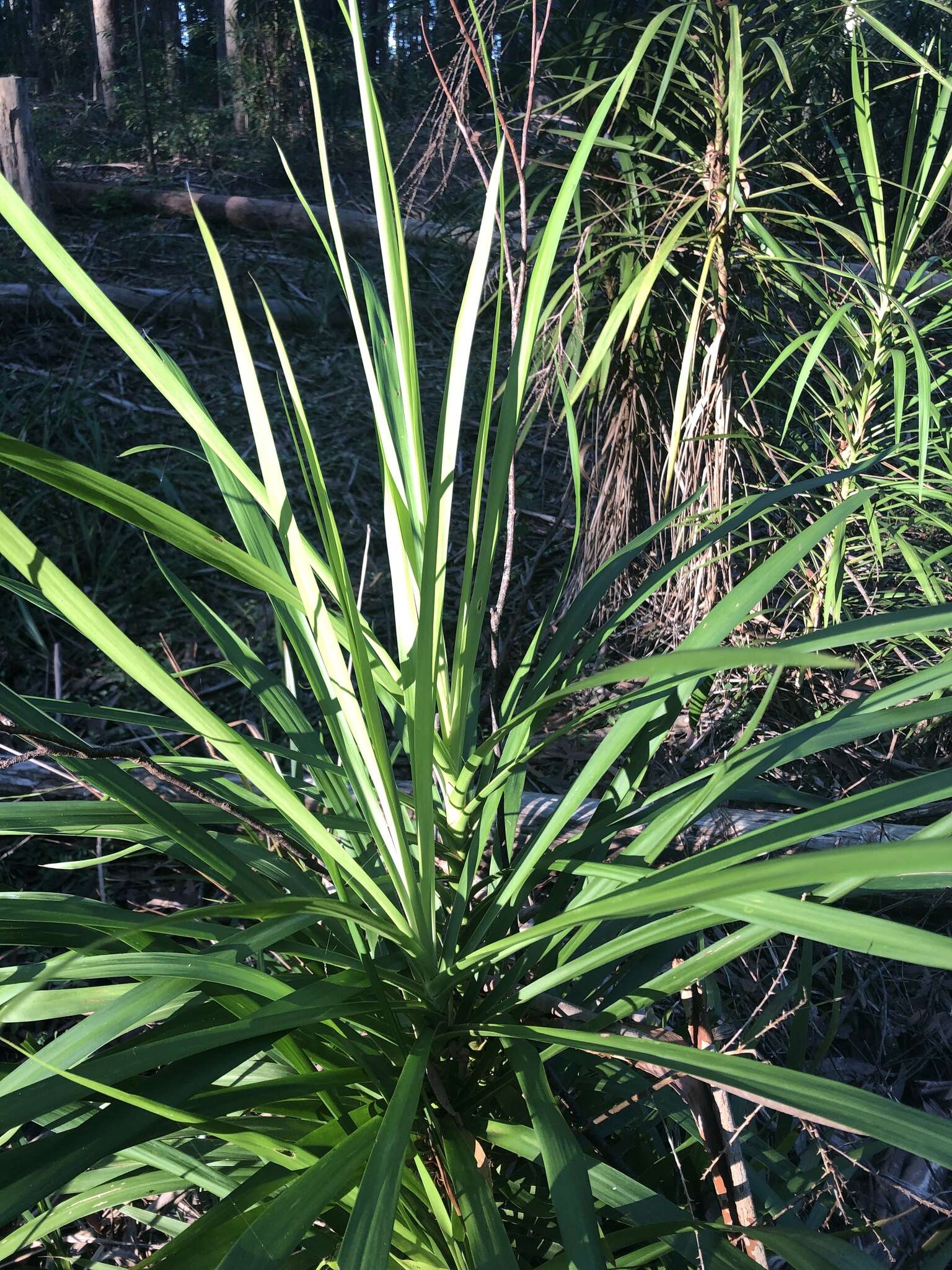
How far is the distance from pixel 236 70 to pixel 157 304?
3.31 m

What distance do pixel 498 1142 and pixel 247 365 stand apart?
0.71 meters

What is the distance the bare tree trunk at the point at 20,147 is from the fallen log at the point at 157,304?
55 centimetres

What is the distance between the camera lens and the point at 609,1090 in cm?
86

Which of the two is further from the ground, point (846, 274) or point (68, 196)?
point (68, 196)

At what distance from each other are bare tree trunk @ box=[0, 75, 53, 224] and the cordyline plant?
394 cm

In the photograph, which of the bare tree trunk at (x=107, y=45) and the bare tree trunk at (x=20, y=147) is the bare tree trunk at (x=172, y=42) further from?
the bare tree trunk at (x=20, y=147)

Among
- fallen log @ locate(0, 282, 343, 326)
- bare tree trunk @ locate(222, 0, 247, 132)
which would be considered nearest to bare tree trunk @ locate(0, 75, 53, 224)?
fallen log @ locate(0, 282, 343, 326)

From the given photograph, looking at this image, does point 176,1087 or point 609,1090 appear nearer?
point 176,1087

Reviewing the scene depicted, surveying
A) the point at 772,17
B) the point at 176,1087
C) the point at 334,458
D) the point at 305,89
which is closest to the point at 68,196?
the point at 305,89

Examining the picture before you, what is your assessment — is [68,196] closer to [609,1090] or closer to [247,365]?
[247,365]

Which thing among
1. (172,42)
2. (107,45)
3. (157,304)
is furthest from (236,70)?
(157,304)

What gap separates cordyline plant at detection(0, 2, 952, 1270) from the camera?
1.88ft

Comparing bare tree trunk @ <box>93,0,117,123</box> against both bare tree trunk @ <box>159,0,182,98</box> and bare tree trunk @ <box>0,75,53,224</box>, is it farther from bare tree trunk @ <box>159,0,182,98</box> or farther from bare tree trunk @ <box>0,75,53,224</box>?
bare tree trunk @ <box>0,75,53,224</box>

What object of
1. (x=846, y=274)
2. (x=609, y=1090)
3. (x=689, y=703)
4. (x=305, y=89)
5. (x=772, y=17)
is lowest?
(x=609, y=1090)
